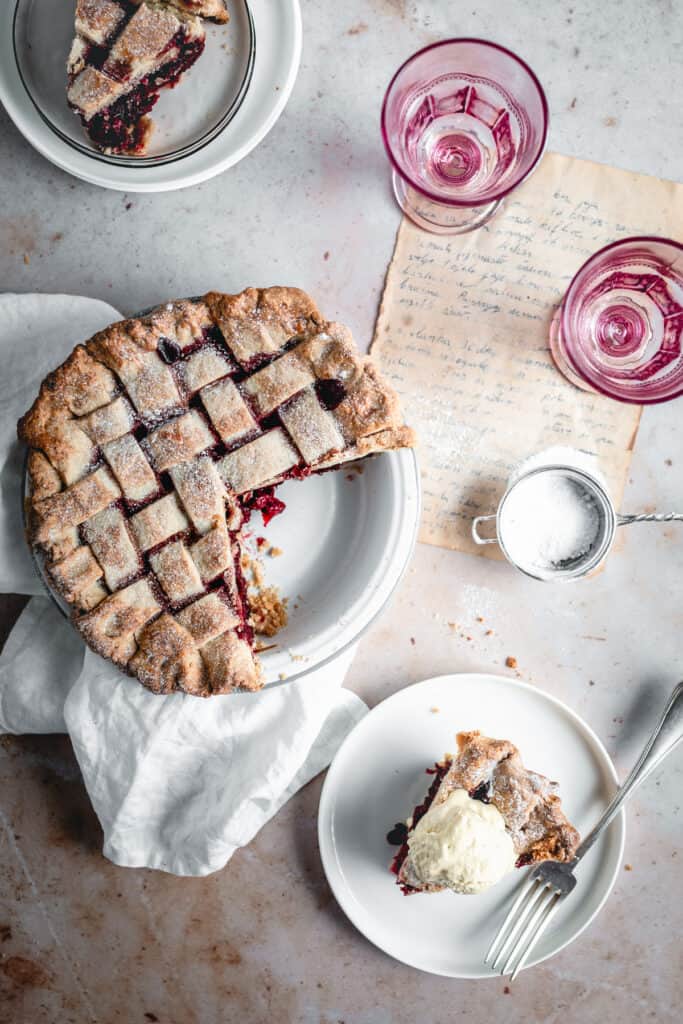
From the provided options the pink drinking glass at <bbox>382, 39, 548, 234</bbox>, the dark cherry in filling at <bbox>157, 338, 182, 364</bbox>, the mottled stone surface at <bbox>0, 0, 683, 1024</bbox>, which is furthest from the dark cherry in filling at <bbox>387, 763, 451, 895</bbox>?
the pink drinking glass at <bbox>382, 39, 548, 234</bbox>

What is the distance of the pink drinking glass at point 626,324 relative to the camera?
162 centimetres

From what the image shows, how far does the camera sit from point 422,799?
1787 mm

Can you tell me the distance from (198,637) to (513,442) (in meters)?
0.79

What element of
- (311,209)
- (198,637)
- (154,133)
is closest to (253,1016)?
(198,637)

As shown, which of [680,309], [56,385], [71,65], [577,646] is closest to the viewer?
[56,385]

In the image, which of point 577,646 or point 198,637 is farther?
point 577,646

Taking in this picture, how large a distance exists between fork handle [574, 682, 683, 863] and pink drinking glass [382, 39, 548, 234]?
1.11 meters

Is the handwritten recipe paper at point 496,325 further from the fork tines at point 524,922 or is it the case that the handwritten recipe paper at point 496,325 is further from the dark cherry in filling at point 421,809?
the fork tines at point 524,922

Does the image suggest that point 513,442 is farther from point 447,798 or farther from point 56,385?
point 56,385

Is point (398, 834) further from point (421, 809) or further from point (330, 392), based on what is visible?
point (330, 392)

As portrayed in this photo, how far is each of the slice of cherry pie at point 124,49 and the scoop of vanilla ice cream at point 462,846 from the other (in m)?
1.48

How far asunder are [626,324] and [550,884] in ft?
3.89

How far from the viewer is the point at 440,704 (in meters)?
1.76

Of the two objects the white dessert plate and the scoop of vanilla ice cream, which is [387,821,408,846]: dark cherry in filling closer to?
the scoop of vanilla ice cream
